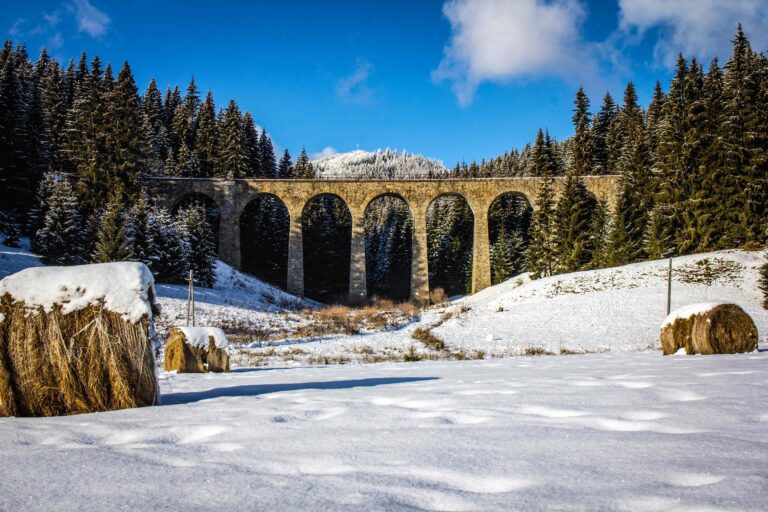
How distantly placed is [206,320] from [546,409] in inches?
883

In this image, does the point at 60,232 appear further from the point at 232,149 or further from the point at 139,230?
the point at 232,149

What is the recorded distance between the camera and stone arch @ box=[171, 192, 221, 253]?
44.2 metres

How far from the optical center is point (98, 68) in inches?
1618

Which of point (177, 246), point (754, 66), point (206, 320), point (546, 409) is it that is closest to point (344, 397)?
point (546, 409)

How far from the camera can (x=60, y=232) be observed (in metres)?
27.4

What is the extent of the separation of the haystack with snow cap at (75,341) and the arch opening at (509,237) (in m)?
42.8

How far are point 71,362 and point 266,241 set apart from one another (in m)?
53.6

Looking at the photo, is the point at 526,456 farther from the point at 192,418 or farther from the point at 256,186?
the point at 256,186

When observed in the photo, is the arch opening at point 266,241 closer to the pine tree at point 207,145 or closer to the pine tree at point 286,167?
the pine tree at point 207,145

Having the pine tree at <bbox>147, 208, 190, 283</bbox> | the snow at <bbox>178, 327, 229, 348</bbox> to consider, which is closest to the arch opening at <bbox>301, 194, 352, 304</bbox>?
the pine tree at <bbox>147, 208, 190, 283</bbox>

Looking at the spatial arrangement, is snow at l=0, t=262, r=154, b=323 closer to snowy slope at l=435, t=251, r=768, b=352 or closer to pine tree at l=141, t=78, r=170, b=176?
snowy slope at l=435, t=251, r=768, b=352

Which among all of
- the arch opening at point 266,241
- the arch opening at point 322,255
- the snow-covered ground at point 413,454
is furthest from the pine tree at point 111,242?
the arch opening at point 322,255

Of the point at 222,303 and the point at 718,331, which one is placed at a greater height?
the point at 222,303

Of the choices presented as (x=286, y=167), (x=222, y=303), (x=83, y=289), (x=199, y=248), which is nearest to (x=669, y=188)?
(x=222, y=303)
